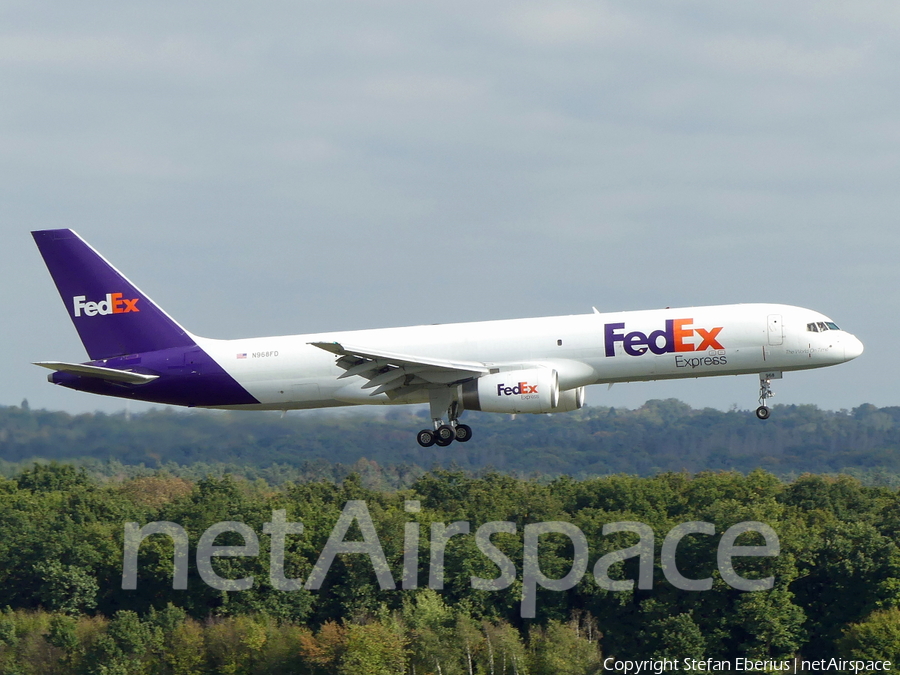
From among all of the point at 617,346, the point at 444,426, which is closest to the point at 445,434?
the point at 444,426

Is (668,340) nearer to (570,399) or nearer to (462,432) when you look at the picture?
(570,399)

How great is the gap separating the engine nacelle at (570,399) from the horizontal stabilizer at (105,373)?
617 inches

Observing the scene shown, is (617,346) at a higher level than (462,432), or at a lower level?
higher

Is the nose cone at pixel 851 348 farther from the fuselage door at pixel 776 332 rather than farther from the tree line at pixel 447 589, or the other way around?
the tree line at pixel 447 589

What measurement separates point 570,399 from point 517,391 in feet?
10.9

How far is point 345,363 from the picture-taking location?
163 feet

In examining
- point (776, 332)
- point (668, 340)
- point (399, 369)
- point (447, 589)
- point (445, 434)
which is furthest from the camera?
point (447, 589)

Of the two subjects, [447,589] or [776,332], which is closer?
[776,332]

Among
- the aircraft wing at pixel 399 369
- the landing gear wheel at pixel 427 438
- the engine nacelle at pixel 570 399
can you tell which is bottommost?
the landing gear wheel at pixel 427 438

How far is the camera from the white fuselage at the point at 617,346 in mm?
49625

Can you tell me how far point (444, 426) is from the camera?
168 feet

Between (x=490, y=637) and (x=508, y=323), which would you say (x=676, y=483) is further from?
(x=508, y=323)

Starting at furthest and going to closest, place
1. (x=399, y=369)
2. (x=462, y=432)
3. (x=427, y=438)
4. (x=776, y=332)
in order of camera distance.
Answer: (x=427, y=438) → (x=462, y=432) → (x=399, y=369) → (x=776, y=332)

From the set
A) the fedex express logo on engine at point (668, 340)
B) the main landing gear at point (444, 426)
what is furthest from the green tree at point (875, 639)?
the main landing gear at point (444, 426)
